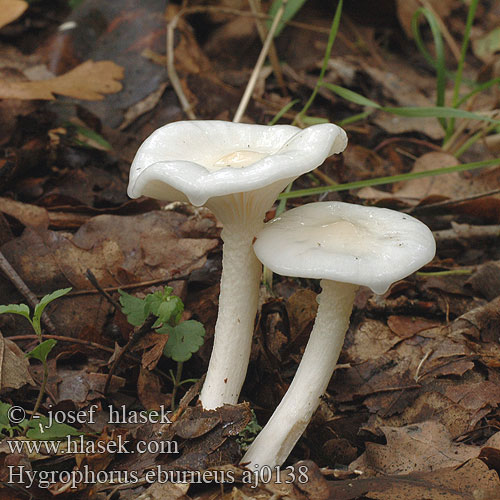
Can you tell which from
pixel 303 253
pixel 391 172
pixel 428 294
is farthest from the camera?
pixel 391 172

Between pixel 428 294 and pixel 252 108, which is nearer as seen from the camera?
pixel 428 294

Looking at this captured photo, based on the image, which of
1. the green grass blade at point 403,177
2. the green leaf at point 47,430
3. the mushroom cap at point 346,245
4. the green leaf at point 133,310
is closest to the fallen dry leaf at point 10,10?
the green grass blade at point 403,177

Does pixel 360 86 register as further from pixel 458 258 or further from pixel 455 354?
pixel 455 354

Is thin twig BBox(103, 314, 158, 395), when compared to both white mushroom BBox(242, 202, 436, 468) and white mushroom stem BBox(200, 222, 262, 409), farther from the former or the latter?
white mushroom BBox(242, 202, 436, 468)

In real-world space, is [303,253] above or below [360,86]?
above

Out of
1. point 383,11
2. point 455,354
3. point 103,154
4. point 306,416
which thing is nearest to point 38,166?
point 103,154

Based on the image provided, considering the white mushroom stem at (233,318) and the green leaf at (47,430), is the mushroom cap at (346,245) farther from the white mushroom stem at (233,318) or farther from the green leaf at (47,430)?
the green leaf at (47,430)
